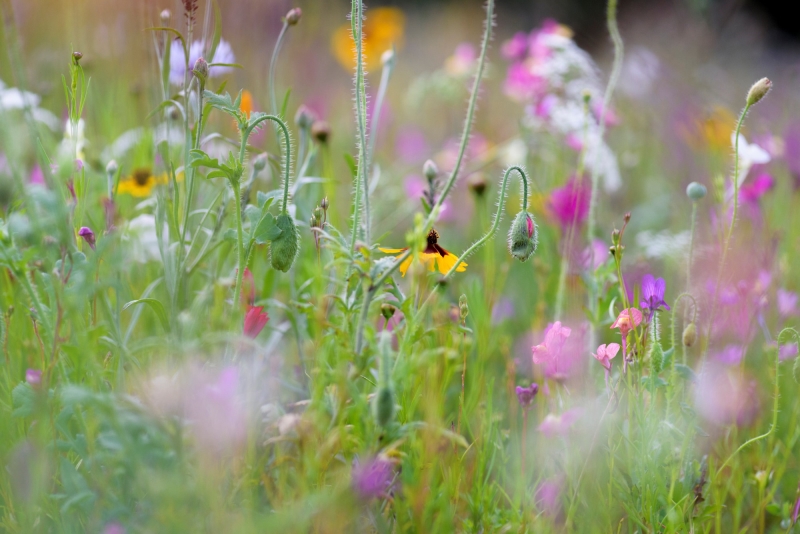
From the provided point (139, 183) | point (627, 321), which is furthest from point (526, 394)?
point (139, 183)

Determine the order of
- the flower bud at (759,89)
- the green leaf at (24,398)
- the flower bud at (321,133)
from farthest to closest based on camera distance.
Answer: the flower bud at (321,133) < the flower bud at (759,89) < the green leaf at (24,398)

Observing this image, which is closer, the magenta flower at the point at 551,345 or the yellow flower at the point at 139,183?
the magenta flower at the point at 551,345

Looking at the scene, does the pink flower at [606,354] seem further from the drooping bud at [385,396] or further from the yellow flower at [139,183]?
the yellow flower at [139,183]

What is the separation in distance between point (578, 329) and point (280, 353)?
577mm

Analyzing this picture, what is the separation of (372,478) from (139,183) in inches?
47.5

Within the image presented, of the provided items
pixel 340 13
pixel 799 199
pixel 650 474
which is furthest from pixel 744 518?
pixel 340 13

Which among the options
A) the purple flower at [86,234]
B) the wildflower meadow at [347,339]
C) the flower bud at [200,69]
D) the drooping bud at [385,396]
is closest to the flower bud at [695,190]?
the wildflower meadow at [347,339]

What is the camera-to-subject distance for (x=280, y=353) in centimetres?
133

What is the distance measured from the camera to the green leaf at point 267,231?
92 cm

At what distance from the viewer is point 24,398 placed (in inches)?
32.8

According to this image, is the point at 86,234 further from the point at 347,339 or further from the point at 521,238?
the point at 521,238

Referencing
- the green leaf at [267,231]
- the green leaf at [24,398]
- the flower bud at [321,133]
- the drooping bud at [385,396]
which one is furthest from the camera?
the flower bud at [321,133]

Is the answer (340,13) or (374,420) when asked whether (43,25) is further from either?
(374,420)

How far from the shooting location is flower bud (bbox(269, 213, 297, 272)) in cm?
93
